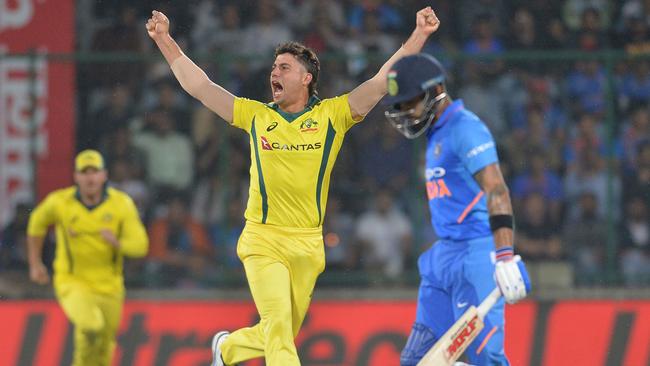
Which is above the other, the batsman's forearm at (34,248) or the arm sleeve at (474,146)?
the arm sleeve at (474,146)

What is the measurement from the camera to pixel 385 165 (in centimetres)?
1348

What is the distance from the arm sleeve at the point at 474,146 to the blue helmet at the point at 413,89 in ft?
0.70

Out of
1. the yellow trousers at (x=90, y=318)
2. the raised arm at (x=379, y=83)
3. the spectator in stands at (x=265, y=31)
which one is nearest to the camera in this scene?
the raised arm at (x=379, y=83)

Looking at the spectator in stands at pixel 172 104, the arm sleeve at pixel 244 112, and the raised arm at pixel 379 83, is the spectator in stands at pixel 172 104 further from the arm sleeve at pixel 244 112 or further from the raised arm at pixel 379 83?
the raised arm at pixel 379 83

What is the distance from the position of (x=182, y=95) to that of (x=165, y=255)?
5.24ft

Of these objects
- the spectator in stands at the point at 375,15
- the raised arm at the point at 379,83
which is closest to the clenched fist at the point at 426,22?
the raised arm at the point at 379,83

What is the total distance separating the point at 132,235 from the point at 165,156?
1.49 metres

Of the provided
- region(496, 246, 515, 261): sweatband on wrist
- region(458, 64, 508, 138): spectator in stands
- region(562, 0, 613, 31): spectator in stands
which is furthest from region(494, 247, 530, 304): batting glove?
region(562, 0, 613, 31): spectator in stands

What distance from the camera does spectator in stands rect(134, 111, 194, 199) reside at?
44.1 feet

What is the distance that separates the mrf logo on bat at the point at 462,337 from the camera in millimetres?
7480

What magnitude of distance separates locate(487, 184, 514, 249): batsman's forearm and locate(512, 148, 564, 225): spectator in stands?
20.0 ft

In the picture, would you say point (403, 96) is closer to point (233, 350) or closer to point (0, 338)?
point (233, 350)

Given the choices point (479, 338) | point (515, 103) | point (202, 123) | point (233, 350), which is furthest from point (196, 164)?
point (479, 338)

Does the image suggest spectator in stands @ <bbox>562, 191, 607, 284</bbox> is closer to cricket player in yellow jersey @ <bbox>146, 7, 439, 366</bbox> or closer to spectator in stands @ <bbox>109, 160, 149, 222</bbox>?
spectator in stands @ <bbox>109, 160, 149, 222</bbox>
